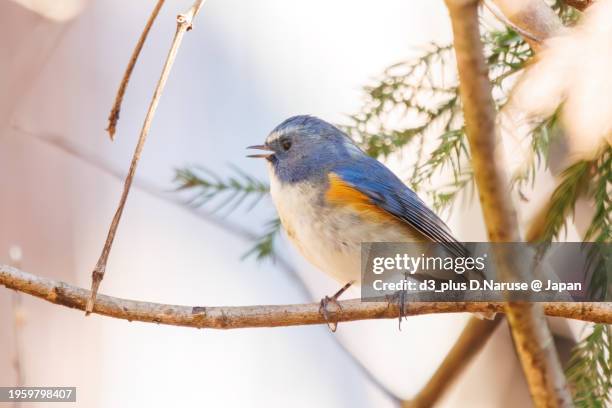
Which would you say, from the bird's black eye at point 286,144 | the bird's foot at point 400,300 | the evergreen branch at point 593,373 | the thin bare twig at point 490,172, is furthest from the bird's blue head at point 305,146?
the thin bare twig at point 490,172

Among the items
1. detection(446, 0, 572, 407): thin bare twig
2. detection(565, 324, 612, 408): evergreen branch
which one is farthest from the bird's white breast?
detection(446, 0, 572, 407): thin bare twig

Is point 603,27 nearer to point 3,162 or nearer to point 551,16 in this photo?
point 551,16

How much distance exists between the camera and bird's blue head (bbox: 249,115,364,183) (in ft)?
3.11

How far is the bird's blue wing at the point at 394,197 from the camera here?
837 mm

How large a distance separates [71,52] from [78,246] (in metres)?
0.37

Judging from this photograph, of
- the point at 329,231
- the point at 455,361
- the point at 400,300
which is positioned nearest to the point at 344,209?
the point at 329,231

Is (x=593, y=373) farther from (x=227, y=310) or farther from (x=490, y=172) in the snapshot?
(x=490, y=172)

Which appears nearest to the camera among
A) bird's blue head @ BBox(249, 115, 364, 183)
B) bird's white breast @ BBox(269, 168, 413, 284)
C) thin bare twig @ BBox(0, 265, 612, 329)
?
thin bare twig @ BBox(0, 265, 612, 329)

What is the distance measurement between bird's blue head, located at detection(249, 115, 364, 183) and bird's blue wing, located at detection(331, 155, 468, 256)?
1.1 inches

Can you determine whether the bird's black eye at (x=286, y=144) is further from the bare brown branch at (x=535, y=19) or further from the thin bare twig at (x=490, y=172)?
the thin bare twig at (x=490, y=172)

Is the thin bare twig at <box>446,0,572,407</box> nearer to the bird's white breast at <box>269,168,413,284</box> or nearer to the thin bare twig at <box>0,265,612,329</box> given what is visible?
the thin bare twig at <box>0,265,612,329</box>

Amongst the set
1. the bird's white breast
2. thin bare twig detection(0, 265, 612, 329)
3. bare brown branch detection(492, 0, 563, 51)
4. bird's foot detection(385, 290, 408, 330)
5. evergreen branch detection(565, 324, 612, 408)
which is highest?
bare brown branch detection(492, 0, 563, 51)

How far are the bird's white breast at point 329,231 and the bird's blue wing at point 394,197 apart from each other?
0.02 metres

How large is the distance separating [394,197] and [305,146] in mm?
163
